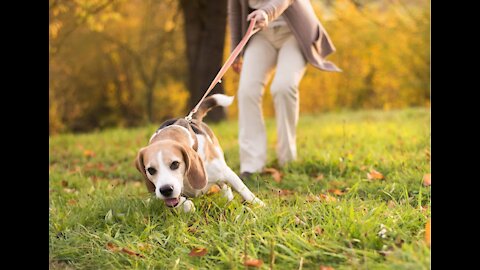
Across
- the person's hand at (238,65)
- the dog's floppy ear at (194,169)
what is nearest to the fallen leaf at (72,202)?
the dog's floppy ear at (194,169)

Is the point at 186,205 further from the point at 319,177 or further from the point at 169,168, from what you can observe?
the point at 319,177

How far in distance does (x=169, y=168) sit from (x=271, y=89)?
6.52 feet

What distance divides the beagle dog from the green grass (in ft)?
0.34

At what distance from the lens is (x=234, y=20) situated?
5.47 m

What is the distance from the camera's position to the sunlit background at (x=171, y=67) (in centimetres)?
1432

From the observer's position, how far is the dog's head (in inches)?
133

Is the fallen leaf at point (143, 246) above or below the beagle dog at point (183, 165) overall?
below

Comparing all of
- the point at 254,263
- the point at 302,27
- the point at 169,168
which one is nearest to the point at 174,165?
the point at 169,168

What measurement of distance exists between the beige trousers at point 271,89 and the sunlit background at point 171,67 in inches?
319

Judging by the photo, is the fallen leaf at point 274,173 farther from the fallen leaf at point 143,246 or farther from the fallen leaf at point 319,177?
the fallen leaf at point 143,246
